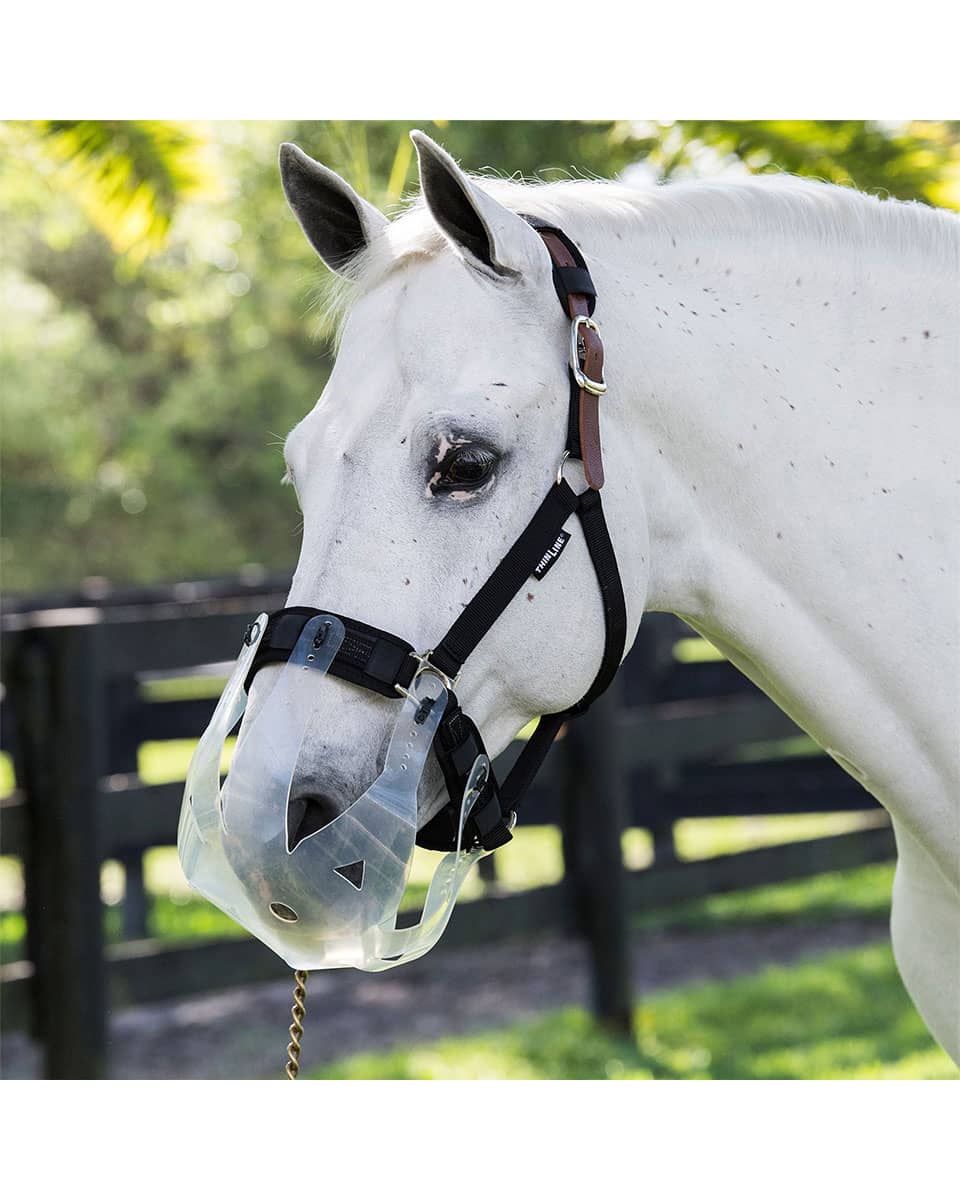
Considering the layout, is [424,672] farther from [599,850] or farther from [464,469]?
[599,850]

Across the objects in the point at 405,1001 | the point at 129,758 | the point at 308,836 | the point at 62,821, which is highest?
the point at 308,836

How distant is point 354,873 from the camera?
165 centimetres

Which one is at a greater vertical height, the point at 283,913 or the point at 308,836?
the point at 308,836

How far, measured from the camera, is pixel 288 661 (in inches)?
62.3

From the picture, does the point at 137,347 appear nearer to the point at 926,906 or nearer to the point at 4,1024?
the point at 4,1024

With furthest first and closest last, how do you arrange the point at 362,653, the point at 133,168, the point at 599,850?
the point at 133,168, the point at 599,850, the point at 362,653

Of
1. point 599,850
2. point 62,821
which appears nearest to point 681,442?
point 62,821

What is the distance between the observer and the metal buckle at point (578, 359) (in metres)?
1.73

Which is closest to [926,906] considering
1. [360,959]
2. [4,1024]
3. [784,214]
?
[360,959]

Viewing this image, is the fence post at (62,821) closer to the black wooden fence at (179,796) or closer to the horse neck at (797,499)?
the black wooden fence at (179,796)

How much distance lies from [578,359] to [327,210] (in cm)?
52

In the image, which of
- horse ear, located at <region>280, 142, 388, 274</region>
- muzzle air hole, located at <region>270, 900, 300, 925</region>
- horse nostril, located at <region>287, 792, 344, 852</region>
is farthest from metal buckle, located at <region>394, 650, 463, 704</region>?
horse ear, located at <region>280, 142, 388, 274</region>

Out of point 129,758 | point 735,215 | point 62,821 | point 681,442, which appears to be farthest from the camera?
point 129,758

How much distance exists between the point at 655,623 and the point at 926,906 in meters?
4.35
